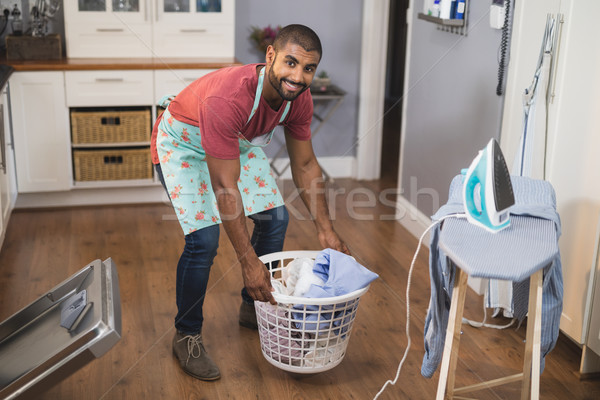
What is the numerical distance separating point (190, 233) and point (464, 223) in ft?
2.95

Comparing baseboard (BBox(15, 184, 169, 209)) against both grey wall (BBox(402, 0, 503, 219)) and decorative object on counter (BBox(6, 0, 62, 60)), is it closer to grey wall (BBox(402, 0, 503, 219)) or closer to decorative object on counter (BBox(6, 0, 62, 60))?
decorative object on counter (BBox(6, 0, 62, 60))

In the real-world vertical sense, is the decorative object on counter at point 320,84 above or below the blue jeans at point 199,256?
above

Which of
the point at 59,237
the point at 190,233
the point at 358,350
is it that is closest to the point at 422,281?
the point at 358,350

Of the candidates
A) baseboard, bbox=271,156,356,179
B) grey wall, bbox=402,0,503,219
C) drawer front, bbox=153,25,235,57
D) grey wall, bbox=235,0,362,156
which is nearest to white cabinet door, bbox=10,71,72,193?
drawer front, bbox=153,25,235,57

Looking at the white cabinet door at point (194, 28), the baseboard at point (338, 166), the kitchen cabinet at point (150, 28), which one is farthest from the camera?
the baseboard at point (338, 166)

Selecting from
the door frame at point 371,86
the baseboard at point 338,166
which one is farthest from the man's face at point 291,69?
the baseboard at point 338,166

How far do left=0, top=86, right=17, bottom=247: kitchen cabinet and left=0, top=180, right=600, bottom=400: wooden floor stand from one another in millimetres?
173

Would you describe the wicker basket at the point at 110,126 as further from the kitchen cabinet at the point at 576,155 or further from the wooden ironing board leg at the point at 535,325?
the wooden ironing board leg at the point at 535,325

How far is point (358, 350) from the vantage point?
2.41 m

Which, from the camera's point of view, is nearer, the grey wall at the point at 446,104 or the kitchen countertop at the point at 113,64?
the grey wall at the point at 446,104

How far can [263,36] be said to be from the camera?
3.98 metres

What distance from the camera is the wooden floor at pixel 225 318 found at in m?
2.18

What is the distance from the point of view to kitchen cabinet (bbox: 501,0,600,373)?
6.94 ft

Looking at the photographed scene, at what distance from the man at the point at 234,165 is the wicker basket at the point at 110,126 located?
1.46m
